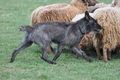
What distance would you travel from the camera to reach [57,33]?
9.02m

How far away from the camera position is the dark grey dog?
8805 mm

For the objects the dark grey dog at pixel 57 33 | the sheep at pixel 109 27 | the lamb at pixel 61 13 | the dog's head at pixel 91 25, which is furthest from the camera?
the lamb at pixel 61 13

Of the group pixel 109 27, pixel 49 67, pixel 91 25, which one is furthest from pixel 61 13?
pixel 49 67

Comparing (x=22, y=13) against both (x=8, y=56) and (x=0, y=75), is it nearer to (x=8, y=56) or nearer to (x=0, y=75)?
(x=8, y=56)

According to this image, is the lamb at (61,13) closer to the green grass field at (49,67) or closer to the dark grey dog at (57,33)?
the green grass field at (49,67)

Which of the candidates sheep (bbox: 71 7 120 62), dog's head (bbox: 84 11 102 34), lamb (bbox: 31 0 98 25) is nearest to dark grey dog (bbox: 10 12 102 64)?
dog's head (bbox: 84 11 102 34)

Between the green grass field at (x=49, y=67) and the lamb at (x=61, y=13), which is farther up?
the lamb at (x=61, y=13)

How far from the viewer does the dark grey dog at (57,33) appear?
880 centimetres

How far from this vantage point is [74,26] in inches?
362

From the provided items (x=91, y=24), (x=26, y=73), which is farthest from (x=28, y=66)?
(x=91, y=24)

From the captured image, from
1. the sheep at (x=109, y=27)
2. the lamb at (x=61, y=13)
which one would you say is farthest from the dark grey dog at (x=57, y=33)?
the lamb at (x=61, y=13)

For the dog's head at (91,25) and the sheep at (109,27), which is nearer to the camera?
the dog's head at (91,25)

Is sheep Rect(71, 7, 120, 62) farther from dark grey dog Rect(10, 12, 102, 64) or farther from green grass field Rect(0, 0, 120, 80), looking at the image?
green grass field Rect(0, 0, 120, 80)

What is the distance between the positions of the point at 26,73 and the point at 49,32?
1.74 metres
